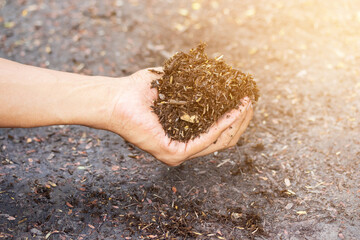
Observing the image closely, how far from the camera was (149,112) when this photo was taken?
2137 mm

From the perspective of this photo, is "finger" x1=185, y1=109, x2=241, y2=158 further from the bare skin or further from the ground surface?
the ground surface

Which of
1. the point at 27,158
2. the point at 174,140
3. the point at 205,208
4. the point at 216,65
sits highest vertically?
the point at 216,65

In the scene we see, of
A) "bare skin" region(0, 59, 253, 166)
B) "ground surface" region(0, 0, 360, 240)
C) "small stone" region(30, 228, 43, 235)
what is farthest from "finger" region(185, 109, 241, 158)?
"small stone" region(30, 228, 43, 235)

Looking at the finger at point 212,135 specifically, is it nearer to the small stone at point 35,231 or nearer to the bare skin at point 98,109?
the bare skin at point 98,109

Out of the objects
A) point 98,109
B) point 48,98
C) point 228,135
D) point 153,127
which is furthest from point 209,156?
point 48,98

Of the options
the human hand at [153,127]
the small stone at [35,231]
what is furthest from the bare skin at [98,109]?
the small stone at [35,231]

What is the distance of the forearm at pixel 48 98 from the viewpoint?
2064mm

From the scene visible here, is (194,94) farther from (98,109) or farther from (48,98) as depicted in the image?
(48,98)

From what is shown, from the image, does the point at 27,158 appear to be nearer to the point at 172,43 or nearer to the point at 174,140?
the point at 174,140

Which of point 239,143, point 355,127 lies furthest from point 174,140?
point 355,127

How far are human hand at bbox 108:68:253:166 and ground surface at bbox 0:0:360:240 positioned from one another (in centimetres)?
29

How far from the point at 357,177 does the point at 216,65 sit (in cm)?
118

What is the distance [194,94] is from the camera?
2.07 m

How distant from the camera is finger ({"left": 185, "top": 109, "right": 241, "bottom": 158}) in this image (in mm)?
2113
